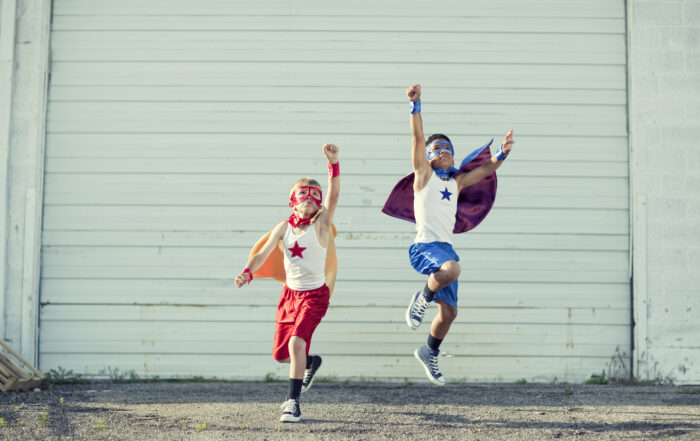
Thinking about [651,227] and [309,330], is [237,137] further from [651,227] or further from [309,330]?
[651,227]

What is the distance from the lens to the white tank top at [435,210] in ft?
18.4

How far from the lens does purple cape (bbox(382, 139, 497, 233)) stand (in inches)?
235

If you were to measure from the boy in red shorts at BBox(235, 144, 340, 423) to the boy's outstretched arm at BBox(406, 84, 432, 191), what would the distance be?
599 millimetres

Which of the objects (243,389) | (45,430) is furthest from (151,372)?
(45,430)

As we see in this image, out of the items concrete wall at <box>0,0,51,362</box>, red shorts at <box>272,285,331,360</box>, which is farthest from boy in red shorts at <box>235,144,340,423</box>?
concrete wall at <box>0,0,51,362</box>

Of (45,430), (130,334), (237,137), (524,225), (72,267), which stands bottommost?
(45,430)

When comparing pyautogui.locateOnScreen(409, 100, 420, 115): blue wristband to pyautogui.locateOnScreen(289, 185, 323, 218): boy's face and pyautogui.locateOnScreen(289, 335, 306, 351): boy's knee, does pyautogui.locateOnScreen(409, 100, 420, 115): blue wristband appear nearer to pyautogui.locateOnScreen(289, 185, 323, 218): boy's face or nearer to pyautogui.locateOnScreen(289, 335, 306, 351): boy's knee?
pyautogui.locateOnScreen(289, 185, 323, 218): boy's face

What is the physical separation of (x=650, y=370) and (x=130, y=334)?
5081 mm

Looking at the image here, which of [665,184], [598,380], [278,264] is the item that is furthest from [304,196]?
[665,184]

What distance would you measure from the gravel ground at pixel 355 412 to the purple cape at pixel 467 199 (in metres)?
1.55

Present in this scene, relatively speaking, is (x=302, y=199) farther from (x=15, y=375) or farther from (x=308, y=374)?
(x=15, y=375)

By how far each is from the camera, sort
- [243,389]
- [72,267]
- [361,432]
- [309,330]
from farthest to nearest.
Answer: [72,267]
[243,389]
[309,330]
[361,432]

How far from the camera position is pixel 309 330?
544 cm

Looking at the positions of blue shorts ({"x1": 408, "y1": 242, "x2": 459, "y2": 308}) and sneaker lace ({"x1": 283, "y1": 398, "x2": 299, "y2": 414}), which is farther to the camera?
blue shorts ({"x1": 408, "y1": 242, "x2": 459, "y2": 308})
